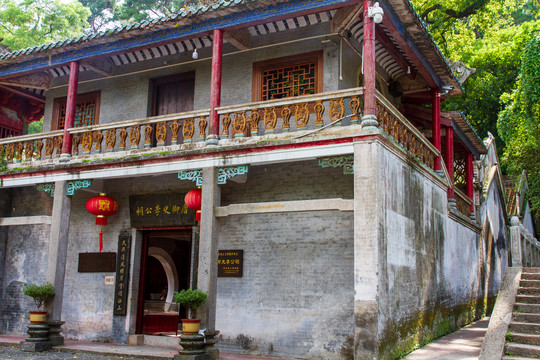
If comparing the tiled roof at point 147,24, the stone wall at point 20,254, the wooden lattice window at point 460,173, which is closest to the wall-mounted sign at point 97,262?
the stone wall at point 20,254

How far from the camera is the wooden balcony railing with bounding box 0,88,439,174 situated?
812 centimetres

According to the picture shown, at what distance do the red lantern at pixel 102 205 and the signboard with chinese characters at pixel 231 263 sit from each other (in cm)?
251

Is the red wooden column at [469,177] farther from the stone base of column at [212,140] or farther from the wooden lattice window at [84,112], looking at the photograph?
the wooden lattice window at [84,112]

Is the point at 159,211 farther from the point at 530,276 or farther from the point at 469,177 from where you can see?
the point at 469,177

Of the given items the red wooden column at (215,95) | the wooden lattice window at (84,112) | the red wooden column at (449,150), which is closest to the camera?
the red wooden column at (215,95)

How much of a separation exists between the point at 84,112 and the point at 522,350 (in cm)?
999

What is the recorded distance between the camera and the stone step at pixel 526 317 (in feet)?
25.1

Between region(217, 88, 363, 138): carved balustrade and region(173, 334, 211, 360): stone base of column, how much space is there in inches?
125

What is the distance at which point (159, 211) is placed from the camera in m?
10.4

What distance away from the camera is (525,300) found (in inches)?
329

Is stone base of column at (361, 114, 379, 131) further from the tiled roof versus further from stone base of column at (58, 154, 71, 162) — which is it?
stone base of column at (58, 154, 71, 162)

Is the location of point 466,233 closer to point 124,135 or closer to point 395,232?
point 395,232

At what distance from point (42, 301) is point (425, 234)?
6.99m

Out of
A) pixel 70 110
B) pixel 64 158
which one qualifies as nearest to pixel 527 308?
pixel 64 158
